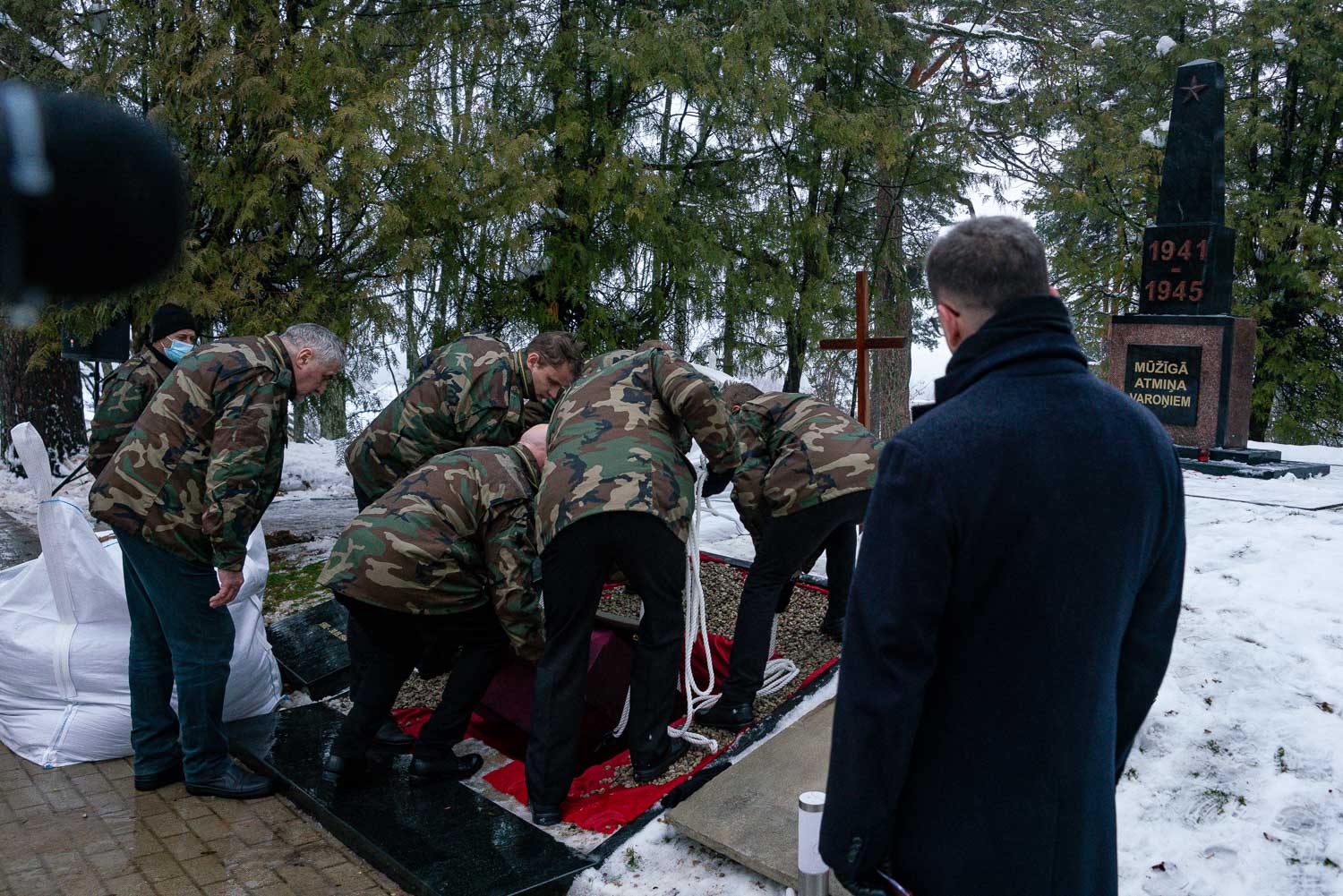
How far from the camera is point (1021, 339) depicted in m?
1.52

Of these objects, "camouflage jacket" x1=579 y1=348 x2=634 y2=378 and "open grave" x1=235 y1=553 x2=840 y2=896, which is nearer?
"open grave" x1=235 y1=553 x2=840 y2=896

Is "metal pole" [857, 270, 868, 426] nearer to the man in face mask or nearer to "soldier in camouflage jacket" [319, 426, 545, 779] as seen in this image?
"soldier in camouflage jacket" [319, 426, 545, 779]

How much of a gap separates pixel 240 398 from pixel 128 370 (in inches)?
70.4

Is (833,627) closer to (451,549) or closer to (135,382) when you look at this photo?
(451,549)

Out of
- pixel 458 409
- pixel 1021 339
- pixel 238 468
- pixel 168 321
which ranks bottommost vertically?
pixel 238 468

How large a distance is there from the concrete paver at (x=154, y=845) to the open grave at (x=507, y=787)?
0.11m

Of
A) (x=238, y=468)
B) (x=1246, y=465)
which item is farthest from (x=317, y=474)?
(x=1246, y=465)

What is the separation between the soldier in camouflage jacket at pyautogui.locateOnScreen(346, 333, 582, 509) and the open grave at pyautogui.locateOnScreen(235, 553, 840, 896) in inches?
40.9

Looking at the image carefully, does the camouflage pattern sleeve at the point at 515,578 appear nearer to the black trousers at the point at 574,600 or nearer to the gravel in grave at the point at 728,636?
the black trousers at the point at 574,600

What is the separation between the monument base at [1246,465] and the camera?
821cm

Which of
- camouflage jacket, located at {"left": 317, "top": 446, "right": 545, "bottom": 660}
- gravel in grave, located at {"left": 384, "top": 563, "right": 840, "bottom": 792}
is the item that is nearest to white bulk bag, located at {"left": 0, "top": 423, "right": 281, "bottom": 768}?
gravel in grave, located at {"left": 384, "top": 563, "right": 840, "bottom": 792}

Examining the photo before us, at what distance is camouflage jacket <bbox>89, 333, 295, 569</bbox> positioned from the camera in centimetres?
342

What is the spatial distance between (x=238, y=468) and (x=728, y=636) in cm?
236

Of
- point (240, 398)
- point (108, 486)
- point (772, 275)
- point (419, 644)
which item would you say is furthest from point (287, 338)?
point (772, 275)
